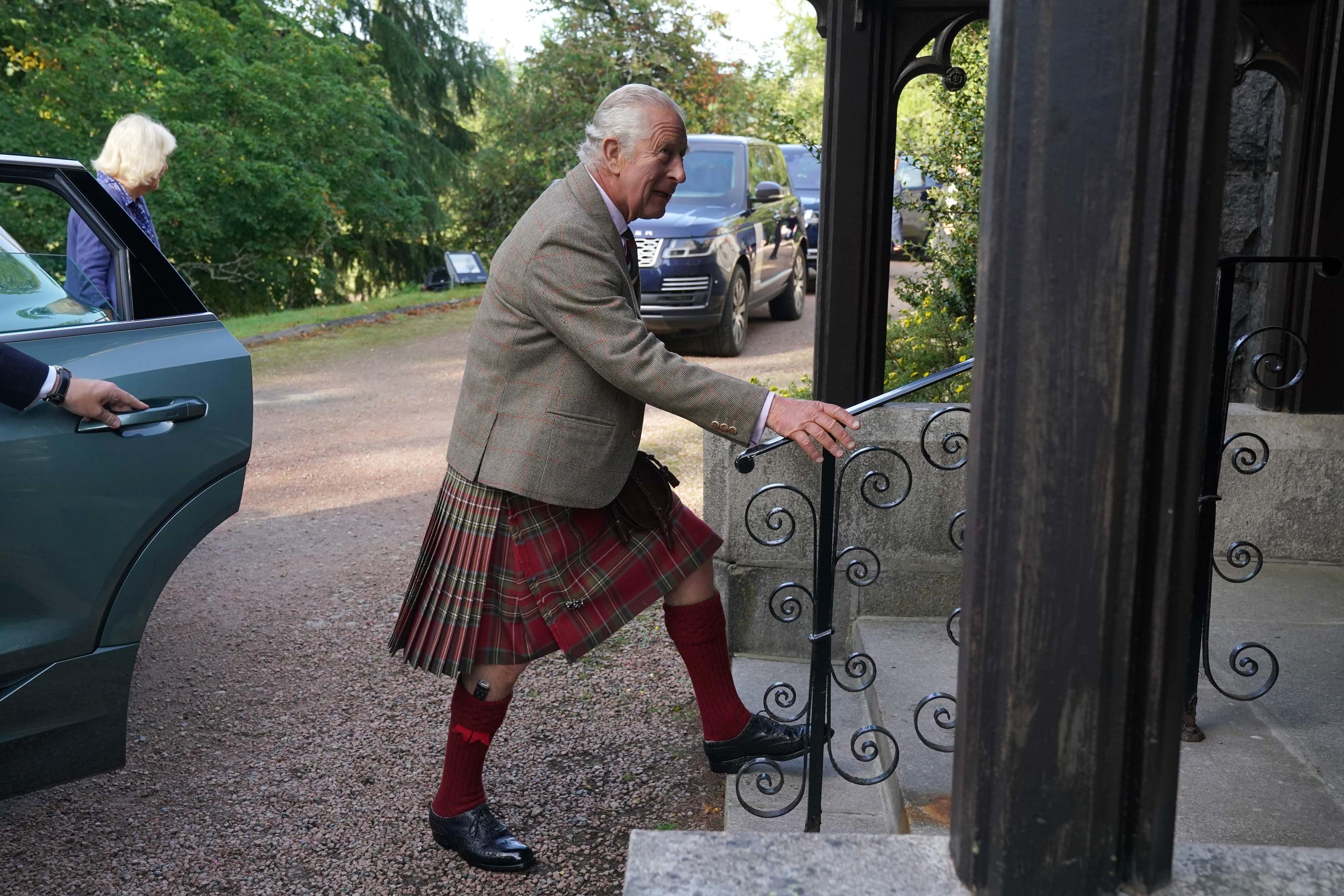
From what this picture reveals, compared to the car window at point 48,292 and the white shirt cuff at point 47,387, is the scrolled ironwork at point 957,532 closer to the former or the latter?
the white shirt cuff at point 47,387

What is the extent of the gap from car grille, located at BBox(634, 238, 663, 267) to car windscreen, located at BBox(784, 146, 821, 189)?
5.88m

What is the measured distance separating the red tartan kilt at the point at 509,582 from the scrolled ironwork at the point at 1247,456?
1.54 m

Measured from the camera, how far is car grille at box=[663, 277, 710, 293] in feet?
32.1

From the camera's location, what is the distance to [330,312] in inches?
556

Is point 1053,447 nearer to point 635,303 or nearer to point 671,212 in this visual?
point 635,303

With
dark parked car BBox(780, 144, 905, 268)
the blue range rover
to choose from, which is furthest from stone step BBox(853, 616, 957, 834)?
dark parked car BBox(780, 144, 905, 268)

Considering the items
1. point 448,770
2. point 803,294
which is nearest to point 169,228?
point 803,294

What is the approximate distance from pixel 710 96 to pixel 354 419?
14.3 metres

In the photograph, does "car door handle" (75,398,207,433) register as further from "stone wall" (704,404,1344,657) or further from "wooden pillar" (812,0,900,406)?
"wooden pillar" (812,0,900,406)

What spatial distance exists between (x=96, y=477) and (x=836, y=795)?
2049 mm

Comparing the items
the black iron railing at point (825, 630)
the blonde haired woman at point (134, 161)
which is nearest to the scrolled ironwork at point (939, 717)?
the black iron railing at point (825, 630)

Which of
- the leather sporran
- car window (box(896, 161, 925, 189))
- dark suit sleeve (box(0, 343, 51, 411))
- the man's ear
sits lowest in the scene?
the leather sporran

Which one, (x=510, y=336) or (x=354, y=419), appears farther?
(x=354, y=419)

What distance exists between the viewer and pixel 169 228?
16516 mm
